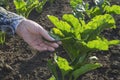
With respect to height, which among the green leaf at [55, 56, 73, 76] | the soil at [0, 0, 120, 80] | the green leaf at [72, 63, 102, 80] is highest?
the green leaf at [55, 56, 73, 76]

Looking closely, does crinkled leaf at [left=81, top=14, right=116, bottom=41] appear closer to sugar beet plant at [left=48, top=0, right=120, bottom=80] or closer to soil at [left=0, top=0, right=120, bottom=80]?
sugar beet plant at [left=48, top=0, right=120, bottom=80]

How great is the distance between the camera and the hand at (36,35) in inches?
84.6

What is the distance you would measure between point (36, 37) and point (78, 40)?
0.36 metres

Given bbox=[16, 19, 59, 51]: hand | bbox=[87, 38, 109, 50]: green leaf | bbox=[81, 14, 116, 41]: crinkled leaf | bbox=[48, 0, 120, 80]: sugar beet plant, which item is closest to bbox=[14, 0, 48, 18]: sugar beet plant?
bbox=[16, 19, 59, 51]: hand

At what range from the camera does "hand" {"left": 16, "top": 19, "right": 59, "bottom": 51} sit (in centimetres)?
215

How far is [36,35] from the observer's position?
2232 millimetres

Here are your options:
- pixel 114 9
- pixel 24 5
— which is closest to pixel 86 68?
pixel 114 9

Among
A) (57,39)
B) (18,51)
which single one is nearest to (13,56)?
(18,51)

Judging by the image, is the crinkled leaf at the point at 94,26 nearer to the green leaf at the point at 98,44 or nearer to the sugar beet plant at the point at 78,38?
the sugar beet plant at the point at 78,38

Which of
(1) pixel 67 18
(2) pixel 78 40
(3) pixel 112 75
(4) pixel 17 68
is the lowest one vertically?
(3) pixel 112 75

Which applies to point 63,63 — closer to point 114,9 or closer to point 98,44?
point 98,44

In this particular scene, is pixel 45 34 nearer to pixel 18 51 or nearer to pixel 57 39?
pixel 57 39

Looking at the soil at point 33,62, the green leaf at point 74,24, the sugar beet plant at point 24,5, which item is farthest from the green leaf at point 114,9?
the green leaf at point 74,24

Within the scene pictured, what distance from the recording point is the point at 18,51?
2.80 m
